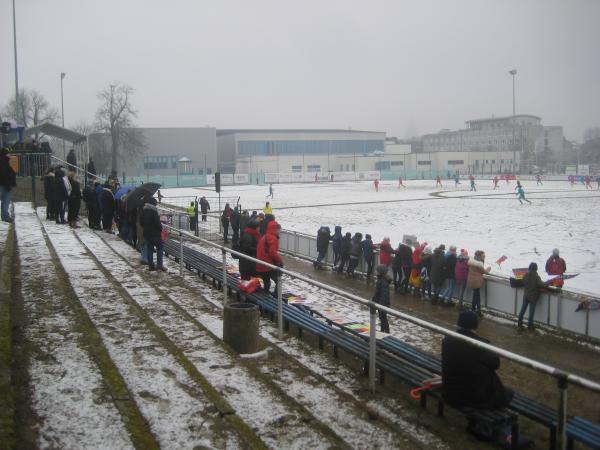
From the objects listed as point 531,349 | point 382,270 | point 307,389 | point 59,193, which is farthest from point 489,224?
point 307,389

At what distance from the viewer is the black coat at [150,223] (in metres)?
9.90

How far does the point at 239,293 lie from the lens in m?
8.79

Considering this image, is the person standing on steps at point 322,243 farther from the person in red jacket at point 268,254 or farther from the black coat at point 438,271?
the person in red jacket at point 268,254

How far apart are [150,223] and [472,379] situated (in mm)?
6697

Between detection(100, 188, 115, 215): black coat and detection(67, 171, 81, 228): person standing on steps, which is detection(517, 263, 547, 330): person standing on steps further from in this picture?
detection(67, 171, 81, 228): person standing on steps

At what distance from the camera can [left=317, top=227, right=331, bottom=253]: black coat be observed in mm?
18078

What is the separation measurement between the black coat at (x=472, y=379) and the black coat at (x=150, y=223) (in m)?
6.42

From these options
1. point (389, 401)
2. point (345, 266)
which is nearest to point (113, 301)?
point (389, 401)

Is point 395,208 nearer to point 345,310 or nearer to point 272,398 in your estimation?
point 345,310

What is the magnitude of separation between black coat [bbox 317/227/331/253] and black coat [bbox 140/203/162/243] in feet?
28.6

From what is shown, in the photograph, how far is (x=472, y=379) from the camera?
4652 millimetres

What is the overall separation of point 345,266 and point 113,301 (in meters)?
11.1

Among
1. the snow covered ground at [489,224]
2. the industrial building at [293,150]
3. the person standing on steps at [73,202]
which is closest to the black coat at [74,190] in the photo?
the person standing on steps at [73,202]

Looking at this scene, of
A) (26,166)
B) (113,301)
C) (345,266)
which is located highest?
(26,166)
